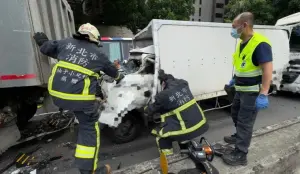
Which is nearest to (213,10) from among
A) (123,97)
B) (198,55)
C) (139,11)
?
(139,11)

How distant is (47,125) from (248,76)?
10.5ft

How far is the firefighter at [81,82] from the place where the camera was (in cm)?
212

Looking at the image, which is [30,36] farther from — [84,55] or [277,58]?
[277,58]

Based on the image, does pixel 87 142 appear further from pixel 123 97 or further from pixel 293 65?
pixel 293 65

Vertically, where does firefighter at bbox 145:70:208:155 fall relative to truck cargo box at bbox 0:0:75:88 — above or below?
below

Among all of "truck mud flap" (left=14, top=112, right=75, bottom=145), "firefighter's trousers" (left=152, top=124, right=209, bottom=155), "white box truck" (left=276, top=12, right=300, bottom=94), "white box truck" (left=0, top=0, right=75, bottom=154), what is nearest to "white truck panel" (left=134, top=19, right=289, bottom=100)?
"firefighter's trousers" (left=152, top=124, right=209, bottom=155)

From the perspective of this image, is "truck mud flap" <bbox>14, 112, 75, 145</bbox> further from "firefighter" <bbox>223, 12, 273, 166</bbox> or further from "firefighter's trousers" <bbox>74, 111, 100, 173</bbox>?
"firefighter" <bbox>223, 12, 273, 166</bbox>

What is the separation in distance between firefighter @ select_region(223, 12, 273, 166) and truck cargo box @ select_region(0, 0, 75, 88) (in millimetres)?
2171

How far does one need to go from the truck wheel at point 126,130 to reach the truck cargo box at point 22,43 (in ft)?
4.30

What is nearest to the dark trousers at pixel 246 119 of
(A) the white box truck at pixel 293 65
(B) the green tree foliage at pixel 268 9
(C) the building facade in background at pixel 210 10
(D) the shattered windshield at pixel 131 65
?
(D) the shattered windshield at pixel 131 65

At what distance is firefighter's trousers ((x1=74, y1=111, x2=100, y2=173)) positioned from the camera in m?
2.16

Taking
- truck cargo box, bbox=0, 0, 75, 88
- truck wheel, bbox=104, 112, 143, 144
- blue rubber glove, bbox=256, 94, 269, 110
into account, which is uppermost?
truck cargo box, bbox=0, 0, 75, 88

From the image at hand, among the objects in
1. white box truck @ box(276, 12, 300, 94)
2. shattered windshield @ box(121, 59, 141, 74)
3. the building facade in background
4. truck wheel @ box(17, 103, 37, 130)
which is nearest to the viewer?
truck wheel @ box(17, 103, 37, 130)

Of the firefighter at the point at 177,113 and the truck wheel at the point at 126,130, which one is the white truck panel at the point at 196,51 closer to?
the truck wheel at the point at 126,130
